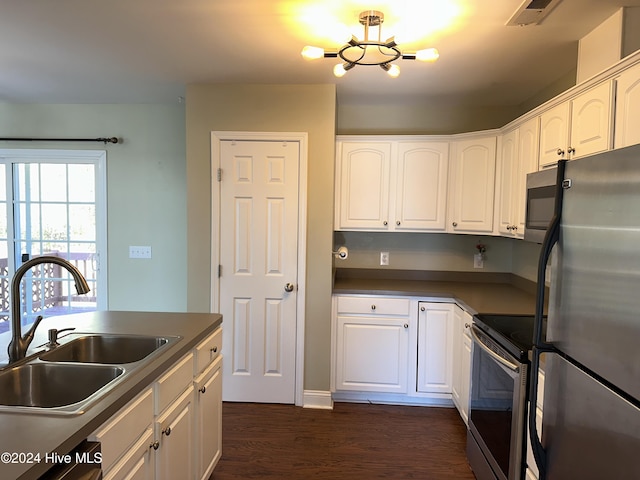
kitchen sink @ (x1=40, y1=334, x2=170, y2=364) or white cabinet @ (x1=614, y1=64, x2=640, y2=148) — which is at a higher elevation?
white cabinet @ (x1=614, y1=64, x2=640, y2=148)

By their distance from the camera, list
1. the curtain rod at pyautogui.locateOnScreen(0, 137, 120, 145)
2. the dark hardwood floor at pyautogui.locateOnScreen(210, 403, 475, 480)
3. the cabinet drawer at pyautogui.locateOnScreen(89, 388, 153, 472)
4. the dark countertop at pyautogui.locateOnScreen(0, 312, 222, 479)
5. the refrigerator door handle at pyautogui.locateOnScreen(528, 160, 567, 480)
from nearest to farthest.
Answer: the dark countertop at pyautogui.locateOnScreen(0, 312, 222, 479) → the cabinet drawer at pyautogui.locateOnScreen(89, 388, 153, 472) → the refrigerator door handle at pyautogui.locateOnScreen(528, 160, 567, 480) → the dark hardwood floor at pyautogui.locateOnScreen(210, 403, 475, 480) → the curtain rod at pyautogui.locateOnScreen(0, 137, 120, 145)

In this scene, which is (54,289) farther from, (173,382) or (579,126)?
(579,126)

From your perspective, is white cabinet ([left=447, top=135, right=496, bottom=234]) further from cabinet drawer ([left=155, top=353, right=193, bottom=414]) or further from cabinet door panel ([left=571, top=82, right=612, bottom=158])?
cabinet drawer ([left=155, top=353, right=193, bottom=414])

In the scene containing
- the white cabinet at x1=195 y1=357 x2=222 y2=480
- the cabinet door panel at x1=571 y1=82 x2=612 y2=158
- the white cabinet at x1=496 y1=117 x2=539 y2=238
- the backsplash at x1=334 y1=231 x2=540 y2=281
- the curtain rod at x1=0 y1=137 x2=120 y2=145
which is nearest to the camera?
the cabinet door panel at x1=571 y1=82 x2=612 y2=158

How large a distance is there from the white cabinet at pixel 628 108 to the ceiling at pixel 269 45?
1.55 feet

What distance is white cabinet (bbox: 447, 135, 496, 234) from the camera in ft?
9.95

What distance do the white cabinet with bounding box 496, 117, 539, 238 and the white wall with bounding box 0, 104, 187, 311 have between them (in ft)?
8.91

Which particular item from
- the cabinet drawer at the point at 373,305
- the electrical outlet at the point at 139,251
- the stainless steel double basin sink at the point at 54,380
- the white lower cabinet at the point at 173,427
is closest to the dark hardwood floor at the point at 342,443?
the white lower cabinet at the point at 173,427

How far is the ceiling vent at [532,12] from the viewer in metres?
1.75

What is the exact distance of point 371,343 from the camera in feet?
10.0

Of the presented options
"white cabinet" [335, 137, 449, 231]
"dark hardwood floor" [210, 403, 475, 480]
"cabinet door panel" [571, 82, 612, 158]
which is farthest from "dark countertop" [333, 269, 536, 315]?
"cabinet door panel" [571, 82, 612, 158]

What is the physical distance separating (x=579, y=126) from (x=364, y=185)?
157cm

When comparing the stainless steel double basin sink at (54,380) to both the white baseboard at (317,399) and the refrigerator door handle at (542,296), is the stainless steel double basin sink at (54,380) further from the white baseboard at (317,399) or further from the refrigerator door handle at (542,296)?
the white baseboard at (317,399)

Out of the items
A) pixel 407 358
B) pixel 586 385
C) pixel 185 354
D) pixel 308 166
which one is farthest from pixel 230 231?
pixel 586 385
